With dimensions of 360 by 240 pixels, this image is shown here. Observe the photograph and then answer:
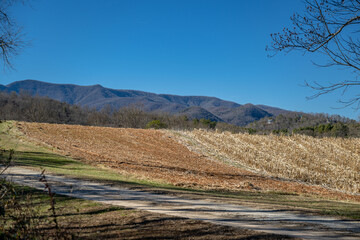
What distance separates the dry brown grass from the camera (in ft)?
61.8

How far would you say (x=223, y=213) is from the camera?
676cm

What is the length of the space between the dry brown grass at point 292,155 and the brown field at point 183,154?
8 centimetres

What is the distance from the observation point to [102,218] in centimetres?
611

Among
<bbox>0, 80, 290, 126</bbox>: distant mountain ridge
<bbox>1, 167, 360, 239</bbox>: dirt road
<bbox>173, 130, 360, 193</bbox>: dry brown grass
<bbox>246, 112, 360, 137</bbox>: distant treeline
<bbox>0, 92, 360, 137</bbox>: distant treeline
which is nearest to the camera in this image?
<bbox>1, 167, 360, 239</bbox>: dirt road

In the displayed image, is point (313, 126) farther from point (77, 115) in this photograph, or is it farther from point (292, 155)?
point (77, 115)

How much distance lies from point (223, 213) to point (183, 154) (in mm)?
17521

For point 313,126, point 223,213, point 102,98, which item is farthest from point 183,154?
point 102,98

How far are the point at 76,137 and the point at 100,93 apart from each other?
156m

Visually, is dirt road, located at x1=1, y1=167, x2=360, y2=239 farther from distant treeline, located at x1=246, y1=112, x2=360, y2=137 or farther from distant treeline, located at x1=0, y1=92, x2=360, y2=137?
distant treeline, located at x1=0, y1=92, x2=360, y2=137

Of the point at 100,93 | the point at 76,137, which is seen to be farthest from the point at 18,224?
the point at 100,93

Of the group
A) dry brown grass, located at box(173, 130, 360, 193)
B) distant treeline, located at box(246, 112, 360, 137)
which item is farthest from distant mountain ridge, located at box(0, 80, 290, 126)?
dry brown grass, located at box(173, 130, 360, 193)

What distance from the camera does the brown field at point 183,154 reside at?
15.4 m

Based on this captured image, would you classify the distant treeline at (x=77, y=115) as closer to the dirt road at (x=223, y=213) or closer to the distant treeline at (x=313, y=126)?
the distant treeline at (x=313, y=126)

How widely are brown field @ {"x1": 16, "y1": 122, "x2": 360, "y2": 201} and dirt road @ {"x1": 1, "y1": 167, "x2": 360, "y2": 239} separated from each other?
4.53 m
